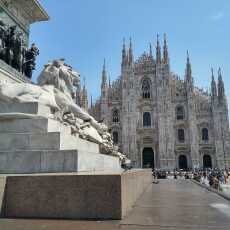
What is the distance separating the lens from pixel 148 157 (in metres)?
39.9

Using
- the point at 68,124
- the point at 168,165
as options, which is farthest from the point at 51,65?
the point at 168,165

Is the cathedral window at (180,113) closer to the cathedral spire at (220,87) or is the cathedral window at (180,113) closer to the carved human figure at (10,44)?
the cathedral spire at (220,87)

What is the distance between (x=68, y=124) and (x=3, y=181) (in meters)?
2.28

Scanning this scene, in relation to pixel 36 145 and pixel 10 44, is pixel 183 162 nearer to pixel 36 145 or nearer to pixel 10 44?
pixel 10 44

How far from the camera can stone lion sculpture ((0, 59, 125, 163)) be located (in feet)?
15.3

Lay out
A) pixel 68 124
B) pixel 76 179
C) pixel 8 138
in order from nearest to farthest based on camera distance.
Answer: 1. pixel 76 179
2. pixel 8 138
3. pixel 68 124

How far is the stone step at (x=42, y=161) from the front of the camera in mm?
3523

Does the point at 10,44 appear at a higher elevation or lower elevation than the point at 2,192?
higher

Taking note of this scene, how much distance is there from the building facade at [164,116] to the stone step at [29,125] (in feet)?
113

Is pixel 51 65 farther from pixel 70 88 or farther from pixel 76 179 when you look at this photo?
pixel 76 179

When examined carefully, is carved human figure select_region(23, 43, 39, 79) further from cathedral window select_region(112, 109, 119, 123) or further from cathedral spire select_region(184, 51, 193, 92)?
cathedral spire select_region(184, 51, 193, 92)

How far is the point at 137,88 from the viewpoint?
4138 cm

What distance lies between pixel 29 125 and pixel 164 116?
117 feet

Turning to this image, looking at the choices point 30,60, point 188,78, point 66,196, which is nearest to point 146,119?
point 188,78
